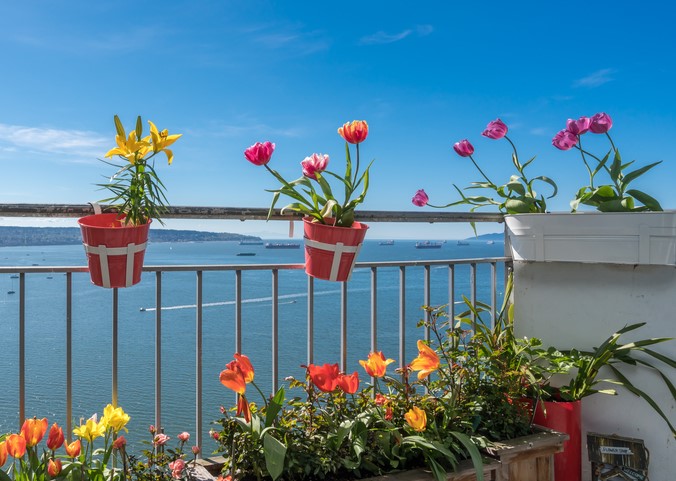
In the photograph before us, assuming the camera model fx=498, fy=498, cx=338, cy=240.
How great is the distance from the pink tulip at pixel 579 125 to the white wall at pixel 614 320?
1.73 ft

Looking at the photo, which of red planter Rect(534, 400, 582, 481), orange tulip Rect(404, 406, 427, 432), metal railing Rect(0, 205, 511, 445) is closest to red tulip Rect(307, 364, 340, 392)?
orange tulip Rect(404, 406, 427, 432)

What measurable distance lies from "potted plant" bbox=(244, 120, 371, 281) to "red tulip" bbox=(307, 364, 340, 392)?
1.02 feet

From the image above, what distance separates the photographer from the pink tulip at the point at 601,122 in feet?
6.25

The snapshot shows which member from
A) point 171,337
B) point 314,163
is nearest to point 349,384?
point 314,163

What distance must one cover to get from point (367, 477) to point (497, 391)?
56cm

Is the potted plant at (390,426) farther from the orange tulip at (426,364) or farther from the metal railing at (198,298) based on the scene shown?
the metal railing at (198,298)

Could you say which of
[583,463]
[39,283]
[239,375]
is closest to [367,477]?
[239,375]

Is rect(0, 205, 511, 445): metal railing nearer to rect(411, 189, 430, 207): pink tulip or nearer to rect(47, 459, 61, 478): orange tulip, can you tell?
rect(411, 189, 430, 207): pink tulip

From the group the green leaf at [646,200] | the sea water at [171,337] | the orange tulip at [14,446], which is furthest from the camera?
the sea water at [171,337]

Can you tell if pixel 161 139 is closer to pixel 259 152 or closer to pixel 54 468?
pixel 259 152

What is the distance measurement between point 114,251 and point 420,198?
126cm

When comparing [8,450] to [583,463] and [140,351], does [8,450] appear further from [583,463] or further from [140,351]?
[140,351]

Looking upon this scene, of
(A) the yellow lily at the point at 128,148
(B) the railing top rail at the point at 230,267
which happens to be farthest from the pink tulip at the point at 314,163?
(A) the yellow lily at the point at 128,148

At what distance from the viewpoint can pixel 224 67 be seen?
686 cm
